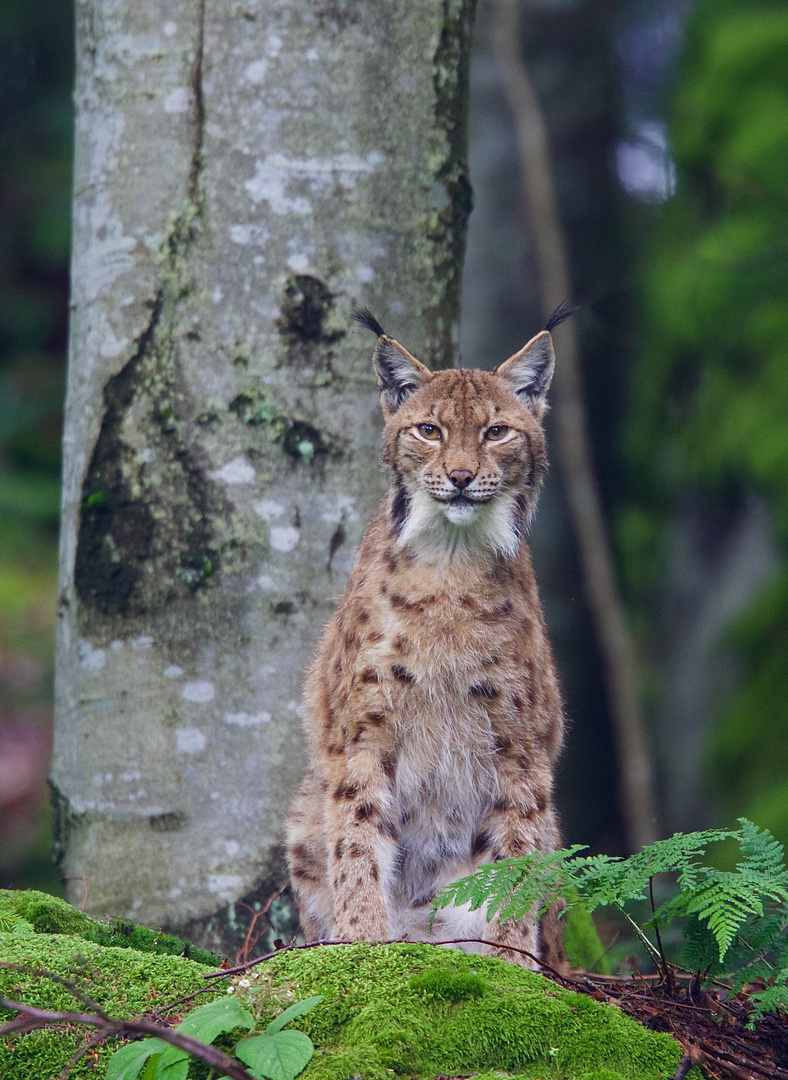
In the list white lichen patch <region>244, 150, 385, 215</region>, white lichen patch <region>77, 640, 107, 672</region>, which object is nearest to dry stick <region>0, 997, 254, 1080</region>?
white lichen patch <region>77, 640, 107, 672</region>

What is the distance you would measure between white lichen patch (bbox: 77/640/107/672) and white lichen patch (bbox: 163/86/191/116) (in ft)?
6.83

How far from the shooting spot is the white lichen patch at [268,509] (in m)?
4.43

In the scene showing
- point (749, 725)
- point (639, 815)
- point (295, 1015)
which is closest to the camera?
point (295, 1015)

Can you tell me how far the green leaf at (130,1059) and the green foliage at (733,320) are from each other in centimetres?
589

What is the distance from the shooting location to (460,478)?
12.7 ft

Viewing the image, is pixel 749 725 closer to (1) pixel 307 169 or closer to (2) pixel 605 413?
(2) pixel 605 413

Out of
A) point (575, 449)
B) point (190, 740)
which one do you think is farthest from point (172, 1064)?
point (575, 449)

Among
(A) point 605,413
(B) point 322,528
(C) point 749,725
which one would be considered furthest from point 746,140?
(B) point 322,528

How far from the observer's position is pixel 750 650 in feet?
29.6

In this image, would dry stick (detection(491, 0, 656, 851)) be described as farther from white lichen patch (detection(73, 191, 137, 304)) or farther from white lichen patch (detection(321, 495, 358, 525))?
white lichen patch (detection(73, 191, 137, 304))

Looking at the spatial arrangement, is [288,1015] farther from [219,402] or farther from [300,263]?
[300,263]

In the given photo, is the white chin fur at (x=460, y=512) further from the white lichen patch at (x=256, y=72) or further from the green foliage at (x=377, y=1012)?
the white lichen patch at (x=256, y=72)

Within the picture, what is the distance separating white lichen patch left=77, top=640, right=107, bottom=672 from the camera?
4.40 m

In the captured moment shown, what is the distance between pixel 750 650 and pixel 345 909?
19.7 ft
